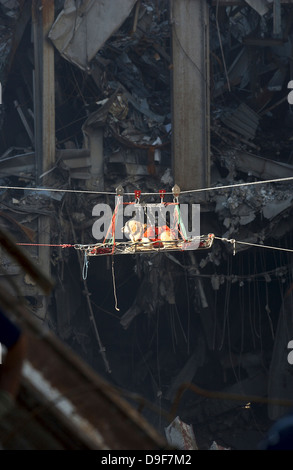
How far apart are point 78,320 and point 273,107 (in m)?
7.69

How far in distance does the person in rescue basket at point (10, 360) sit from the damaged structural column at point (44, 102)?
43.4 ft

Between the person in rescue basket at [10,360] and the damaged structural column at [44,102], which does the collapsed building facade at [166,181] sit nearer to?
the damaged structural column at [44,102]

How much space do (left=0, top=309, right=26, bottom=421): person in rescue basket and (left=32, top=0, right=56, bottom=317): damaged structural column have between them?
13.2 m

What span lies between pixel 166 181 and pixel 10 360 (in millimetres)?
13234

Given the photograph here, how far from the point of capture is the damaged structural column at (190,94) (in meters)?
15.8

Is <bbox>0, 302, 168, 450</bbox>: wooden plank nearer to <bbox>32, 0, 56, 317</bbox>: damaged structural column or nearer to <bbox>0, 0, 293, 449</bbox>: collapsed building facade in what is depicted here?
<bbox>0, 0, 293, 449</bbox>: collapsed building facade

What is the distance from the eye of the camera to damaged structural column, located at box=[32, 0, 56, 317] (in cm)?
1616

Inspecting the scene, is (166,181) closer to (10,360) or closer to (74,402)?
(74,402)

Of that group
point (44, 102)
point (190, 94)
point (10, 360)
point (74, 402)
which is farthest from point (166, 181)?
point (10, 360)

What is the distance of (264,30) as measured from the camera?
17.2 meters

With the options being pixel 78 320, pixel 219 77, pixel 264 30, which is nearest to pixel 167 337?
pixel 78 320

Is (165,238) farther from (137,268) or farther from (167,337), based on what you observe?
(167,337)

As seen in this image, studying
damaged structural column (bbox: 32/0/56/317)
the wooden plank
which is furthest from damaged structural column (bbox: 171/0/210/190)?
the wooden plank

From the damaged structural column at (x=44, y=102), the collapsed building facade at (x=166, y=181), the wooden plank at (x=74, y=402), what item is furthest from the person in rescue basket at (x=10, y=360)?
the damaged structural column at (x=44, y=102)
